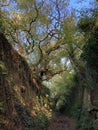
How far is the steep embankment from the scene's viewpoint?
1002 centimetres

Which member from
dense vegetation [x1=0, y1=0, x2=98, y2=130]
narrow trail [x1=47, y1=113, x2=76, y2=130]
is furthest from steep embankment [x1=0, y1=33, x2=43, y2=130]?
narrow trail [x1=47, y1=113, x2=76, y2=130]

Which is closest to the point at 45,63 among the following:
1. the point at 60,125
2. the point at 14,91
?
the point at 60,125

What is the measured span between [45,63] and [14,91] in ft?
35.3

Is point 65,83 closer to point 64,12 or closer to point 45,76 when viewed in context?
point 45,76

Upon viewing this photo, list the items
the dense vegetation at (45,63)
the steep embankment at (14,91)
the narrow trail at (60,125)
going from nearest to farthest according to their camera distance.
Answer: the steep embankment at (14,91) < the dense vegetation at (45,63) < the narrow trail at (60,125)

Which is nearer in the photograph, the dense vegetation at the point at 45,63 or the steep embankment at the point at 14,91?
the steep embankment at the point at 14,91

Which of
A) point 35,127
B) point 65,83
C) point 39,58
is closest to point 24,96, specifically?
point 35,127

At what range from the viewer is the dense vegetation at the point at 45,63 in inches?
452

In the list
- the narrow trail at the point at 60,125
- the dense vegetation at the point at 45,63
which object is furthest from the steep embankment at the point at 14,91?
the narrow trail at the point at 60,125

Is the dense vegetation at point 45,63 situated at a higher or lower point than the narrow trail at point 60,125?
higher

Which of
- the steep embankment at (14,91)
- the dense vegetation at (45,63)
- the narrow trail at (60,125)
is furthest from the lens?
the narrow trail at (60,125)

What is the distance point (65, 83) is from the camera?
995 inches

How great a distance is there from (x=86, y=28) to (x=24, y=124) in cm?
577

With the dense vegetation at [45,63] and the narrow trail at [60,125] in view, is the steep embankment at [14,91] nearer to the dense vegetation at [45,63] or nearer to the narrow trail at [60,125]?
the dense vegetation at [45,63]
